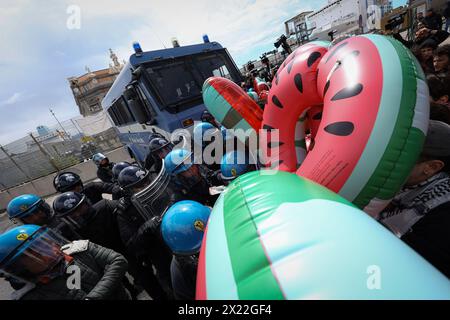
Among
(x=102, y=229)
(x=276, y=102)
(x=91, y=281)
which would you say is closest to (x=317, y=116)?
(x=276, y=102)

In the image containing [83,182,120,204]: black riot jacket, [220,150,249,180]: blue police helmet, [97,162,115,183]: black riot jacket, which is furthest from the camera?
[97,162,115,183]: black riot jacket

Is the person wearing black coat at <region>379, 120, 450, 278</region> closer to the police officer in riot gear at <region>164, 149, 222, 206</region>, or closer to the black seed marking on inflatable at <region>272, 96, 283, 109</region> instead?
the black seed marking on inflatable at <region>272, 96, 283, 109</region>

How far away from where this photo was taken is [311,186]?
0.91 metres

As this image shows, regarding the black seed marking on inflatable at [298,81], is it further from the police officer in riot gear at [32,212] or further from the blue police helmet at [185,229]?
the police officer in riot gear at [32,212]

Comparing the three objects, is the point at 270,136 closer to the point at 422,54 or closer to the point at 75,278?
the point at 75,278

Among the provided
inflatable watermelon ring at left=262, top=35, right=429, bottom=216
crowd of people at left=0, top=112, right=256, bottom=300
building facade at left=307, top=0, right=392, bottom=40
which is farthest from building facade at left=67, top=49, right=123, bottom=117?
inflatable watermelon ring at left=262, top=35, right=429, bottom=216

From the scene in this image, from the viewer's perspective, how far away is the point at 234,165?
3.08 m

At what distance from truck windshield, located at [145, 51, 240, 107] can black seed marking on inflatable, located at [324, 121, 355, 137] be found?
4148mm

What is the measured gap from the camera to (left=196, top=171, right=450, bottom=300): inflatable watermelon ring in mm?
523

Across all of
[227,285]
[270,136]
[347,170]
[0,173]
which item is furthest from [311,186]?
[0,173]

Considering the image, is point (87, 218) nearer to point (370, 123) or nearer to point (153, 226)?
point (153, 226)

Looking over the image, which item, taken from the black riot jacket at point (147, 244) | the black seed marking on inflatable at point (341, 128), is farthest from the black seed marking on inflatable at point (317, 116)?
the black riot jacket at point (147, 244)

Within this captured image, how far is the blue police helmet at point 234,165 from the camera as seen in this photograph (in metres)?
3.05

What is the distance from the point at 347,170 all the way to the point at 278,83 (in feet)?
3.57
